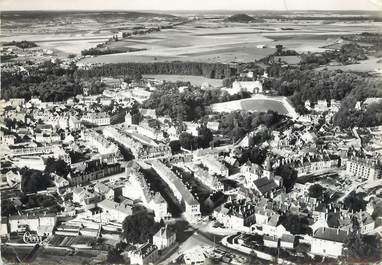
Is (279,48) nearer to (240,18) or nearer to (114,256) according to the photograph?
(240,18)

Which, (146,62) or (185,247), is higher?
(146,62)

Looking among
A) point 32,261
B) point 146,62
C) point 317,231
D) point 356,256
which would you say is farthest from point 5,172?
point 356,256

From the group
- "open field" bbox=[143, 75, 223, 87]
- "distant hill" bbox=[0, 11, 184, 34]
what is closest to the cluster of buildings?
"open field" bbox=[143, 75, 223, 87]

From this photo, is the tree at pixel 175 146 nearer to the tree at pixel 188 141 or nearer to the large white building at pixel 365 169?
the tree at pixel 188 141

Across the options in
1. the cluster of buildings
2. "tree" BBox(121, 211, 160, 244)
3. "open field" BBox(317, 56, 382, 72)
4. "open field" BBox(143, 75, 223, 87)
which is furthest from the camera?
"open field" BBox(143, 75, 223, 87)

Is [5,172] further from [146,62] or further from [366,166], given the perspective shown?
[366,166]

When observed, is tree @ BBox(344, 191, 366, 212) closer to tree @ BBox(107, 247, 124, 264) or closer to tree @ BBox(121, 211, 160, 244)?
tree @ BBox(121, 211, 160, 244)
